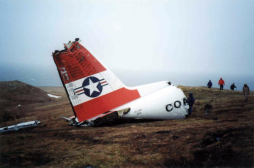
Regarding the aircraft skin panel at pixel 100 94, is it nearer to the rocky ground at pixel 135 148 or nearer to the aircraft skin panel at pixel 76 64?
the aircraft skin panel at pixel 76 64

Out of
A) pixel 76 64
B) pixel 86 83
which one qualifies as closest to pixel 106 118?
pixel 86 83

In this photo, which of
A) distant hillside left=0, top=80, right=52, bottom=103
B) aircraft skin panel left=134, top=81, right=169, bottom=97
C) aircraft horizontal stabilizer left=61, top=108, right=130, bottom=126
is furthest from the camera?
distant hillside left=0, top=80, right=52, bottom=103

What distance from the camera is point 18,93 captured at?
24.9m

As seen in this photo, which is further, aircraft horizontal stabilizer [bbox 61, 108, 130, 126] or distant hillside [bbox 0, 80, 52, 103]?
distant hillside [bbox 0, 80, 52, 103]

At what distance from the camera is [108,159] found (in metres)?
3.47

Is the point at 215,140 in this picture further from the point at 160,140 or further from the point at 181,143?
the point at 160,140

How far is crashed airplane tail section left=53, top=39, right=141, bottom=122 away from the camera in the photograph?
234 inches

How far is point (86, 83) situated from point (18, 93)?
1042 inches

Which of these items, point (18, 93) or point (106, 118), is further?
point (18, 93)

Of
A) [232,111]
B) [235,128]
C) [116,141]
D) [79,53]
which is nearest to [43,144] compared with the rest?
[116,141]

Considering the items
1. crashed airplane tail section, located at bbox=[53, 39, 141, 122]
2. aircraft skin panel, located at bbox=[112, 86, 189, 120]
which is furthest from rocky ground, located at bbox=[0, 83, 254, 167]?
aircraft skin panel, located at bbox=[112, 86, 189, 120]

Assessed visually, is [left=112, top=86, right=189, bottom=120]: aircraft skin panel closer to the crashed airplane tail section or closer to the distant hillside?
the crashed airplane tail section

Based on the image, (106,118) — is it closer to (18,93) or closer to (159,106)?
(159,106)

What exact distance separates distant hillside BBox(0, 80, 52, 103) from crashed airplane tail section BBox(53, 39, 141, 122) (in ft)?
77.5
